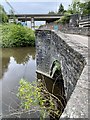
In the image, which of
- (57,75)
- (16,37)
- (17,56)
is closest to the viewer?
(57,75)

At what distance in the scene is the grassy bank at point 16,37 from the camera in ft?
89.5

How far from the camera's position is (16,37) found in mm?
28016

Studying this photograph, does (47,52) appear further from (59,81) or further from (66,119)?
(66,119)

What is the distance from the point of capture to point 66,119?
161cm

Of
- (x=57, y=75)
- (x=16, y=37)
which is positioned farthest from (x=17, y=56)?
(x=57, y=75)

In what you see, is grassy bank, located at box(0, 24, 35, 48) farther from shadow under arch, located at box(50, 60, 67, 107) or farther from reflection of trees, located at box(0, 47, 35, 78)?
shadow under arch, located at box(50, 60, 67, 107)

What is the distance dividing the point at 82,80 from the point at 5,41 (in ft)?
82.4

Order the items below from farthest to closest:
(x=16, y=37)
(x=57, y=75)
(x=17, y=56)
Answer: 1. (x=16, y=37)
2. (x=17, y=56)
3. (x=57, y=75)

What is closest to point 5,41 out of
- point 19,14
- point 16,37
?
point 16,37

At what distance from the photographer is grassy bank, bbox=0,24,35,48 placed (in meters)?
27.3

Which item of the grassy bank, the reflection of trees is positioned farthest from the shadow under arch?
the grassy bank

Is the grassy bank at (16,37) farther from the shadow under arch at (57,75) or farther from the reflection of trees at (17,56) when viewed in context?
the shadow under arch at (57,75)

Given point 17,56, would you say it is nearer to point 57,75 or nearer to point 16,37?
point 16,37

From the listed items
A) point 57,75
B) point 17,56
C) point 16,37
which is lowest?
point 17,56
